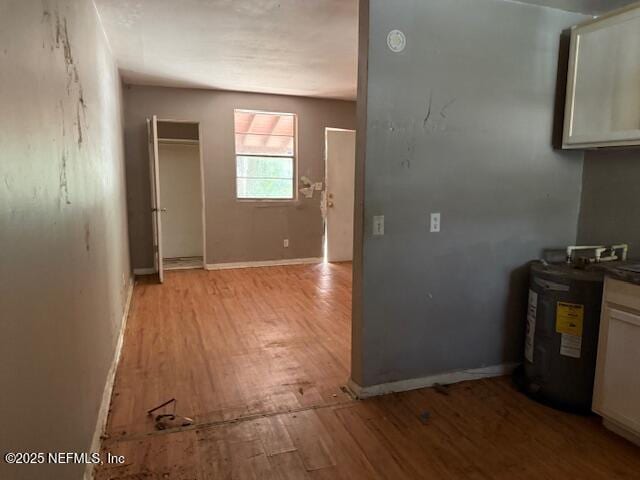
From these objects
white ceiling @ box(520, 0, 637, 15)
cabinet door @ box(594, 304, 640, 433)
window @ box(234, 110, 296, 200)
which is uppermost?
white ceiling @ box(520, 0, 637, 15)

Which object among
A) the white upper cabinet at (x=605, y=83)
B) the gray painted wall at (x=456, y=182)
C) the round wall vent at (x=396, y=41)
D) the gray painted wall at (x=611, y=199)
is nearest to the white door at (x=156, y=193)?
the gray painted wall at (x=456, y=182)

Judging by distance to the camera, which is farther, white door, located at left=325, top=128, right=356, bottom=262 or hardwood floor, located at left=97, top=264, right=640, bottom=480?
white door, located at left=325, top=128, right=356, bottom=262

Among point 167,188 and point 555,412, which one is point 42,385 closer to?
point 555,412

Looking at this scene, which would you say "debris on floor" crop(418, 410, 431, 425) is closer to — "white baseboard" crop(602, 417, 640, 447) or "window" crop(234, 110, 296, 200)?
"white baseboard" crop(602, 417, 640, 447)

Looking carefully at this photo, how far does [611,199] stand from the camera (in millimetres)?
2689

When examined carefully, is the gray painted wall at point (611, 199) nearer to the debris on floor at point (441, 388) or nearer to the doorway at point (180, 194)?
the debris on floor at point (441, 388)

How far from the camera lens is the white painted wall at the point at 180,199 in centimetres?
650

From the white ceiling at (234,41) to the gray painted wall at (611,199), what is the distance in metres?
1.99

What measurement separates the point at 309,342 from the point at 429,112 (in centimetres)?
203

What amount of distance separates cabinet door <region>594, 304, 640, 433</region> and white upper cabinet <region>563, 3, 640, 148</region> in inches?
39.0

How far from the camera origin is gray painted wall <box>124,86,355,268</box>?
5516mm

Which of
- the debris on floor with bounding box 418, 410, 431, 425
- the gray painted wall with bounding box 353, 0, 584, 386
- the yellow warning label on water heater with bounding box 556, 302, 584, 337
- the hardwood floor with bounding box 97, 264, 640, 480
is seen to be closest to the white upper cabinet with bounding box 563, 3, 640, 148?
the gray painted wall with bounding box 353, 0, 584, 386

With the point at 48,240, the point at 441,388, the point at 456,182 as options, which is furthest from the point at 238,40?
the point at 441,388

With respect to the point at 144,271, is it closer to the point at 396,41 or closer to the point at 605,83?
the point at 396,41
